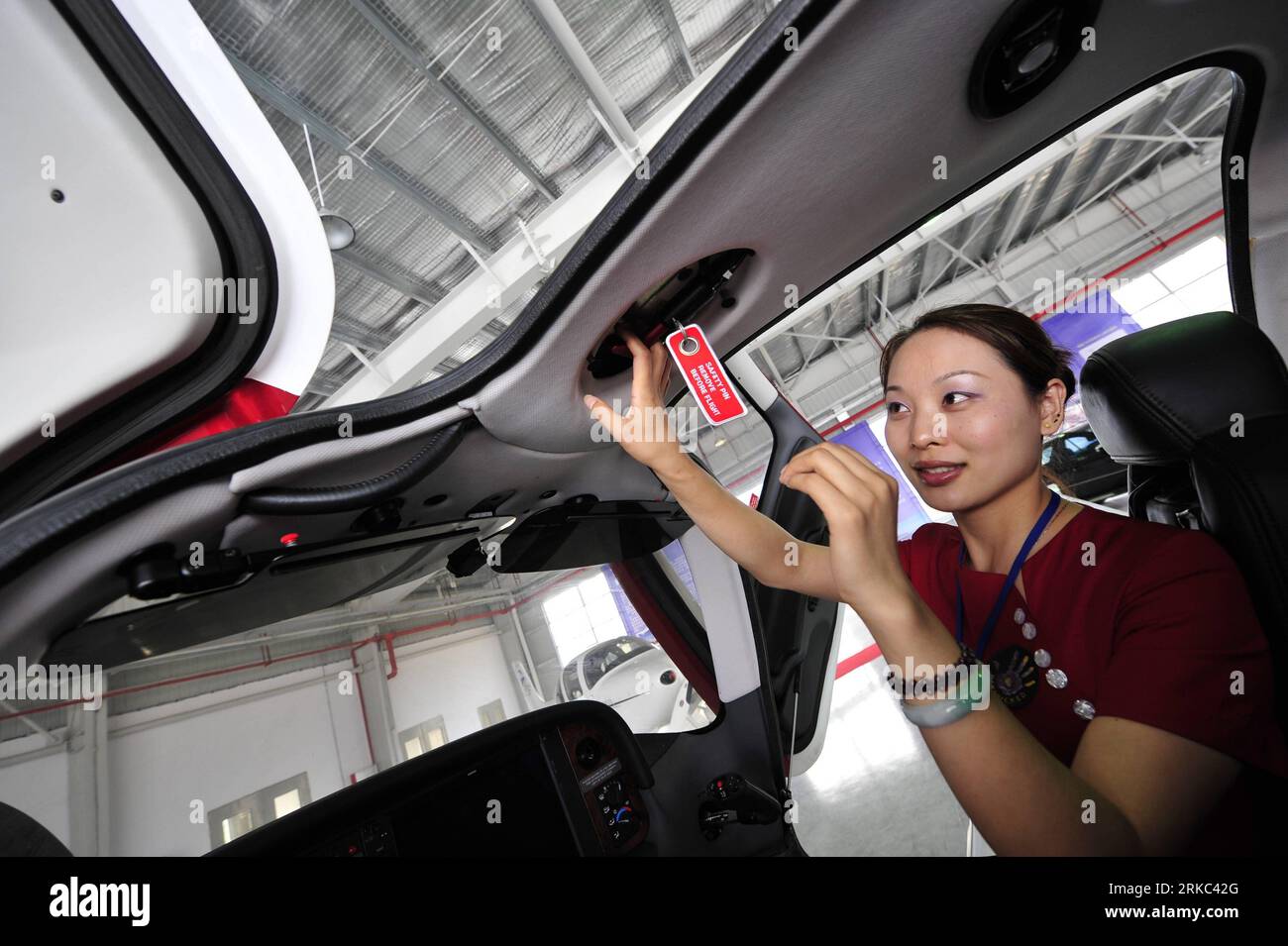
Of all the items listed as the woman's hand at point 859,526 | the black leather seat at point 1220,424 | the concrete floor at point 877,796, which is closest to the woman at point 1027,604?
the woman's hand at point 859,526

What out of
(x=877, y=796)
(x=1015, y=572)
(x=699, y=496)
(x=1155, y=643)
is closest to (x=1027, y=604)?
(x=1015, y=572)

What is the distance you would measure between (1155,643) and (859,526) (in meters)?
0.33

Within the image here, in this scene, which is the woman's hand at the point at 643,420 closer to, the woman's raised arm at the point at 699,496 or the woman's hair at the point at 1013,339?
the woman's raised arm at the point at 699,496

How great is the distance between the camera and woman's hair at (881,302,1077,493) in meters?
0.78

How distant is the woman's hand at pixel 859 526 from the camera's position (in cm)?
55

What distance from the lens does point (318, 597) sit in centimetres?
116

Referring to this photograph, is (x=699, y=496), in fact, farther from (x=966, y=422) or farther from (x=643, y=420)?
(x=966, y=422)

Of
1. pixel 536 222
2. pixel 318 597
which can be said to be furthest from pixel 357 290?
pixel 318 597

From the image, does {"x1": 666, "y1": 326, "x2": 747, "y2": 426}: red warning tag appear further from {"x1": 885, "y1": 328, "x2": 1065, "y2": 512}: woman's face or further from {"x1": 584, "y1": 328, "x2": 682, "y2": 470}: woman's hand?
{"x1": 885, "y1": 328, "x2": 1065, "y2": 512}: woman's face

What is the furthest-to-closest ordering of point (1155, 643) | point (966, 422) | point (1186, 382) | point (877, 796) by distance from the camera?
point (877, 796), point (1186, 382), point (966, 422), point (1155, 643)

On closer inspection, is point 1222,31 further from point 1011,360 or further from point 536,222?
point 536,222

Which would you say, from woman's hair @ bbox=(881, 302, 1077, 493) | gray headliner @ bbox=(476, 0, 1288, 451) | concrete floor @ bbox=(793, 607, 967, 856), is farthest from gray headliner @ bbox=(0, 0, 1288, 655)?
concrete floor @ bbox=(793, 607, 967, 856)

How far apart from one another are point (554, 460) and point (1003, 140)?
1.00 metres

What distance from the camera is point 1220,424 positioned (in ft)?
2.66
